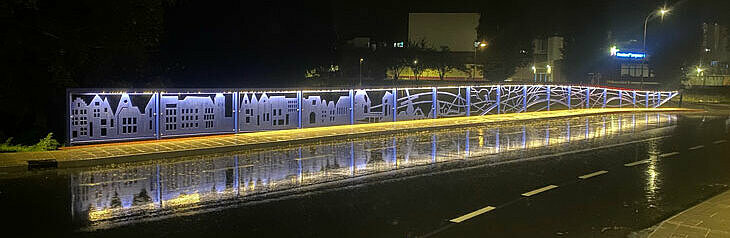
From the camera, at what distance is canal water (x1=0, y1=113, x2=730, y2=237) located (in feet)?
25.4

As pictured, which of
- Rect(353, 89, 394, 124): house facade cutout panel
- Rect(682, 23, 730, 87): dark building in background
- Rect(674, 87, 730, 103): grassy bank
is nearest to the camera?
Rect(353, 89, 394, 124): house facade cutout panel

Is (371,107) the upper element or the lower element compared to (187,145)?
upper

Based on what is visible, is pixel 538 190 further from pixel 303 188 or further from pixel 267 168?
Answer: pixel 267 168

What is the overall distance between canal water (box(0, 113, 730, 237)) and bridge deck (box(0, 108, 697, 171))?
1.60 ft

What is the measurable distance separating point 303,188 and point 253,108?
29.1ft

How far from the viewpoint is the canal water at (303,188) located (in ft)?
25.4

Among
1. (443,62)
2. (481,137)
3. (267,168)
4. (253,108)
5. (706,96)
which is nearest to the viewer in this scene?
(267,168)

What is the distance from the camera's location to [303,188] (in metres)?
10.4

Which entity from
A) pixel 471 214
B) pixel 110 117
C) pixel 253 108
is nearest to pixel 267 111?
pixel 253 108

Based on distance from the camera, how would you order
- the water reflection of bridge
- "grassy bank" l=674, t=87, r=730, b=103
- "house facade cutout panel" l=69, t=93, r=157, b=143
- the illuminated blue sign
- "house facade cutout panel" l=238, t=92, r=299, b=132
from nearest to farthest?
the water reflection of bridge
"house facade cutout panel" l=69, t=93, r=157, b=143
"house facade cutout panel" l=238, t=92, r=299, b=132
"grassy bank" l=674, t=87, r=730, b=103
the illuminated blue sign

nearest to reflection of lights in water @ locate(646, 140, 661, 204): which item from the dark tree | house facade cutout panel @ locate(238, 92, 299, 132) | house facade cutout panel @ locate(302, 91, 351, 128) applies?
house facade cutout panel @ locate(302, 91, 351, 128)

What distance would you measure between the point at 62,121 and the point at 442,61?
221 ft

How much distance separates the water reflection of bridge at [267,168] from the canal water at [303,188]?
0.02 m

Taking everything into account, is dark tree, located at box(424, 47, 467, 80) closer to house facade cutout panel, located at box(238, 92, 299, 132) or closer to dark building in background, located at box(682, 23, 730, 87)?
dark building in background, located at box(682, 23, 730, 87)
